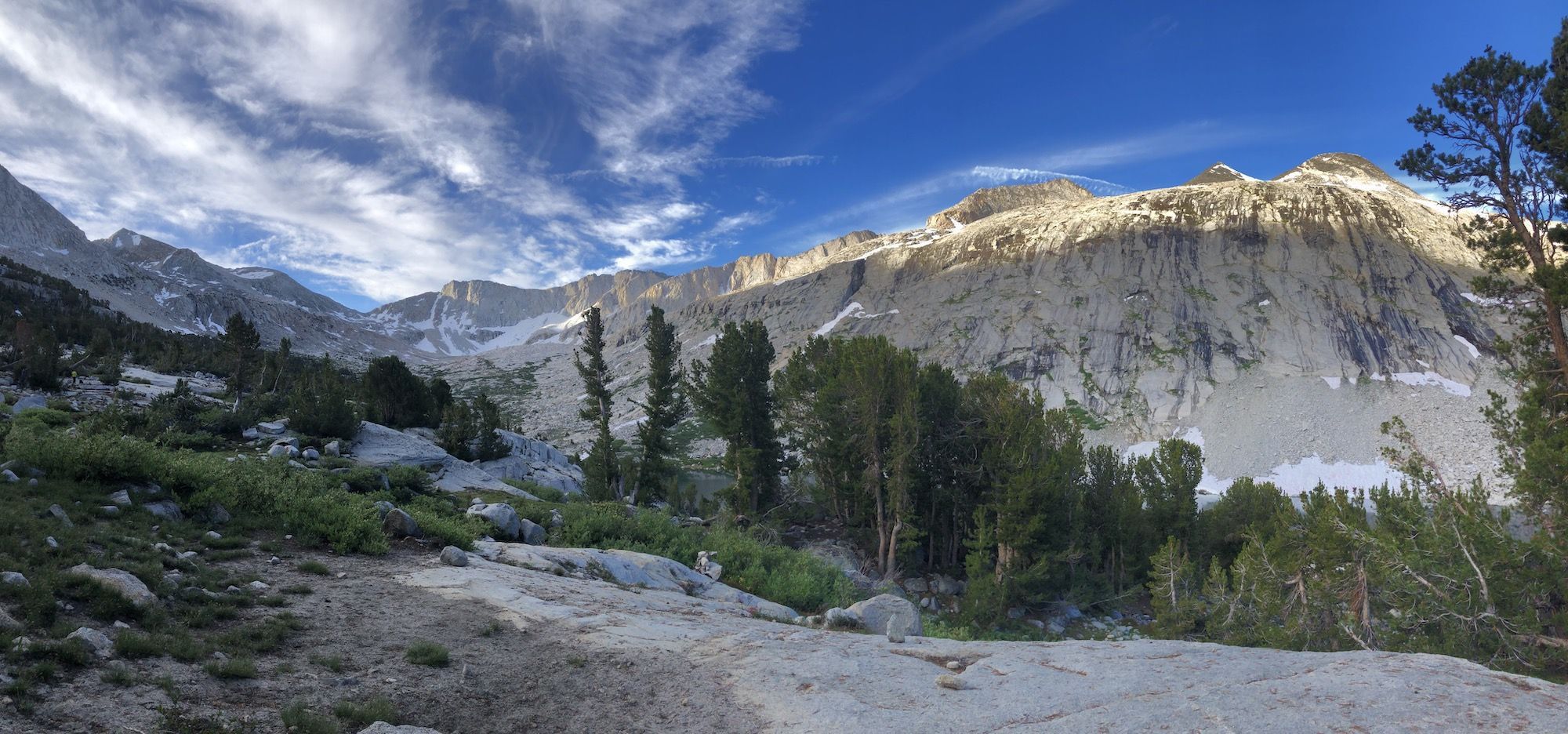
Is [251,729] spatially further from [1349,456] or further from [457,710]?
[1349,456]

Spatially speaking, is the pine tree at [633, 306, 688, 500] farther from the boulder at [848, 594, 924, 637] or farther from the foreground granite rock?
the foreground granite rock

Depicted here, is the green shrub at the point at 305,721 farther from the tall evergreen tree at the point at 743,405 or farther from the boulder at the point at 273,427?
the tall evergreen tree at the point at 743,405

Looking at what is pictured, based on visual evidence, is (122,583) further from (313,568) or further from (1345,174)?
(1345,174)

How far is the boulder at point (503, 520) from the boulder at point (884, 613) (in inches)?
335

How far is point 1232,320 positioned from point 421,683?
468ft

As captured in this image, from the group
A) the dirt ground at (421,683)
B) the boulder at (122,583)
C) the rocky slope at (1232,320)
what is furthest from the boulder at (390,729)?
the rocky slope at (1232,320)

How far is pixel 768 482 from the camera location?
36.6 m

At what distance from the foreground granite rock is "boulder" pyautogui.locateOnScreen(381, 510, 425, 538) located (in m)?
4.02

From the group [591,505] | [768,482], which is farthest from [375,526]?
[768,482]

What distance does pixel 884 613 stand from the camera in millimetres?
12930

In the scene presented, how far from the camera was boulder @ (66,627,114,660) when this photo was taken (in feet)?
18.3

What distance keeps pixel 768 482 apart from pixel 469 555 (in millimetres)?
24569

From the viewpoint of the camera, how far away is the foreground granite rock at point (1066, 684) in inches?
213

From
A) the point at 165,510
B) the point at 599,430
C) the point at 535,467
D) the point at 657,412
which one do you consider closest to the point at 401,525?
the point at 165,510
